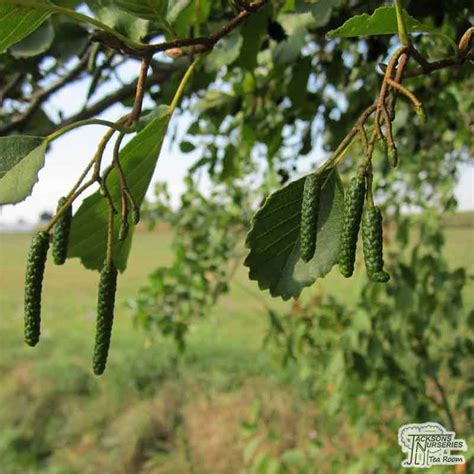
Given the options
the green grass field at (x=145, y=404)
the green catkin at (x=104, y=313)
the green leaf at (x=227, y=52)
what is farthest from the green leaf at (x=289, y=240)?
the green grass field at (x=145, y=404)

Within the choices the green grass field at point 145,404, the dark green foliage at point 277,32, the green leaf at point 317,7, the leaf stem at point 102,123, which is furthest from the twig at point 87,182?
the green grass field at point 145,404

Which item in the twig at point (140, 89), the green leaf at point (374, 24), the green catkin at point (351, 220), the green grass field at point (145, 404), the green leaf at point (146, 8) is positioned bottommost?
the green grass field at point (145, 404)

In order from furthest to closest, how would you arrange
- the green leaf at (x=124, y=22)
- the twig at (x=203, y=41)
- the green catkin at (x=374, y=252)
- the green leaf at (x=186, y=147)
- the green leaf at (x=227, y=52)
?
the green leaf at (x=186, y=147) → the green leaf at (x=227, y=52) → the green leaf at (x=124, y=22) → the twig at (x=203, y=41) → the green catkin at (x=374, y=252)

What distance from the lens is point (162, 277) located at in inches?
110

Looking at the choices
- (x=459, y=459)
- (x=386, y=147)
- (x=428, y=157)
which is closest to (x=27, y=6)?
(x=386, y=147)

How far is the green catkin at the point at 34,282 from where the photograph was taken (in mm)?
664

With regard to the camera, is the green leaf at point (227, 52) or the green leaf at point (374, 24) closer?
the green leaf at point (374, 24)

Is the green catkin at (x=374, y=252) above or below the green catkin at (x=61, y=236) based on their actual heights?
below

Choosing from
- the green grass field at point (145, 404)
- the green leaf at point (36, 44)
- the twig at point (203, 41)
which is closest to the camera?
the twig at point (203, 41)

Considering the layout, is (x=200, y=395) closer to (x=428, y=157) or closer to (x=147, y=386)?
(x=147, y=386)

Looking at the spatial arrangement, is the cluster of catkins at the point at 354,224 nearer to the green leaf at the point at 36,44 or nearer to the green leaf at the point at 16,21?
the green leaf at the point at 16,21

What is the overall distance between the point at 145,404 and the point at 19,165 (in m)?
5.72

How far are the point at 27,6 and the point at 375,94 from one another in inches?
39.9

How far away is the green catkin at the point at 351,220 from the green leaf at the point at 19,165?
0.30 metres
